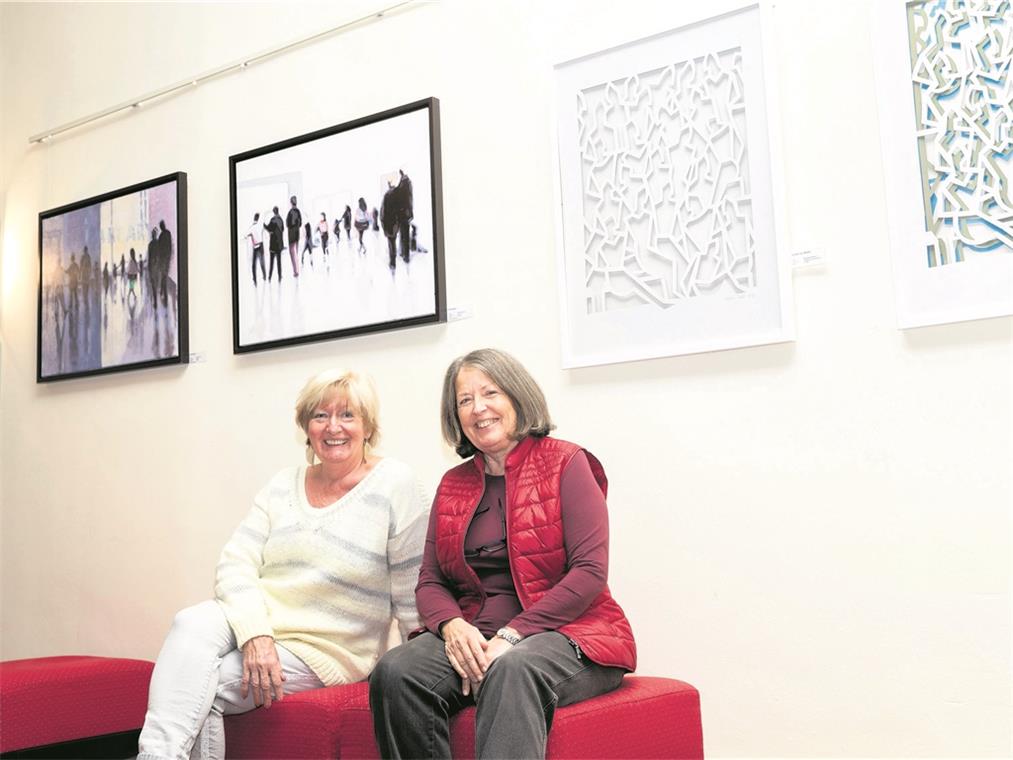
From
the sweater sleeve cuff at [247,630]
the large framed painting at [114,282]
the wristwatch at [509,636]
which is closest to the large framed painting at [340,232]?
the large framed painting at [114,282]

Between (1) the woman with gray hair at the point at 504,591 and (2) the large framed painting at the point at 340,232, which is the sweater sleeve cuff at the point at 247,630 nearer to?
(1) the woman with gray hair at the point at 504,591

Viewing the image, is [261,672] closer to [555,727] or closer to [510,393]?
[555,727]

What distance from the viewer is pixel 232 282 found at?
13.1 ft

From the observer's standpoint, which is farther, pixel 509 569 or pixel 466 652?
pixel 509 569

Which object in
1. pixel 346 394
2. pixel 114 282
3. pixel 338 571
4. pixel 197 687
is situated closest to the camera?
pixel 197 687

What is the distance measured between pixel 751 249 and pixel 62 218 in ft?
10.6

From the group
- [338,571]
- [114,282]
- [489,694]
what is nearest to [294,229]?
Answer: [114,282]

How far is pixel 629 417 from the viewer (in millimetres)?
3102

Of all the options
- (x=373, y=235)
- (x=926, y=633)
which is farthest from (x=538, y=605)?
(x=373, y=235)

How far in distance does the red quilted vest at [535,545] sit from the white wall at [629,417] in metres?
0.49

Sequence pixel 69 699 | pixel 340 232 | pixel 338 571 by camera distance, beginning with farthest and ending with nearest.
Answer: pixel 340 232 < pixel 69 699 < pixel 338 571

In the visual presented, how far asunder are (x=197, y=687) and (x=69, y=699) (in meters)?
0.96

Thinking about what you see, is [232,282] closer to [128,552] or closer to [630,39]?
[128,552]

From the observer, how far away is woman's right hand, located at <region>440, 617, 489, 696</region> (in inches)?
92.7
